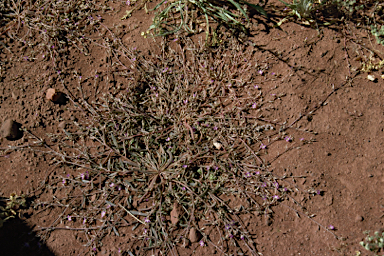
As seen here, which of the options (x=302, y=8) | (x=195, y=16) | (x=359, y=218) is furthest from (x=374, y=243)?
(x=195, y=16)

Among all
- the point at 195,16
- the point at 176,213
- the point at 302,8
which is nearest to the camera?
the point at 176,213

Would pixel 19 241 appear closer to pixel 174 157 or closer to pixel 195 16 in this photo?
pixel 174 157

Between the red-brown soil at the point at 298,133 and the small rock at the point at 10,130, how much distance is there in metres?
0.07

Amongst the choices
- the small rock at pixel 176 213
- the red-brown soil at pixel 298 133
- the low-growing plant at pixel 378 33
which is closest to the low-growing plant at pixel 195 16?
the red-brown soil at pixel 298 133

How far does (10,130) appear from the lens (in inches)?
108

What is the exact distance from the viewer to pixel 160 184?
253 cm

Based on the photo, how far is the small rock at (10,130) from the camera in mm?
2752

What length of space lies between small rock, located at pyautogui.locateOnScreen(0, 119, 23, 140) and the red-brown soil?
0.07 m

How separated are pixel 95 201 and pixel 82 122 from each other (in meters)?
0.80

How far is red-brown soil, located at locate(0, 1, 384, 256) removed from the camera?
2.48 m

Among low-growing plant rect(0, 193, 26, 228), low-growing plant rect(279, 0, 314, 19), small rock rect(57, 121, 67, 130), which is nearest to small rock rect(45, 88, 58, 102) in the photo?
small rock rect(57, 121, 67, 130)

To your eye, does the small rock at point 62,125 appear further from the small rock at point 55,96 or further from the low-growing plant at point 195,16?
the low-growing plant at point 195,16

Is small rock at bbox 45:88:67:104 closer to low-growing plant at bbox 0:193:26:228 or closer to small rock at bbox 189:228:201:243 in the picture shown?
low-growing plant at bbox 0:193:26:228

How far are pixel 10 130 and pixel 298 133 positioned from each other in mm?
2812
